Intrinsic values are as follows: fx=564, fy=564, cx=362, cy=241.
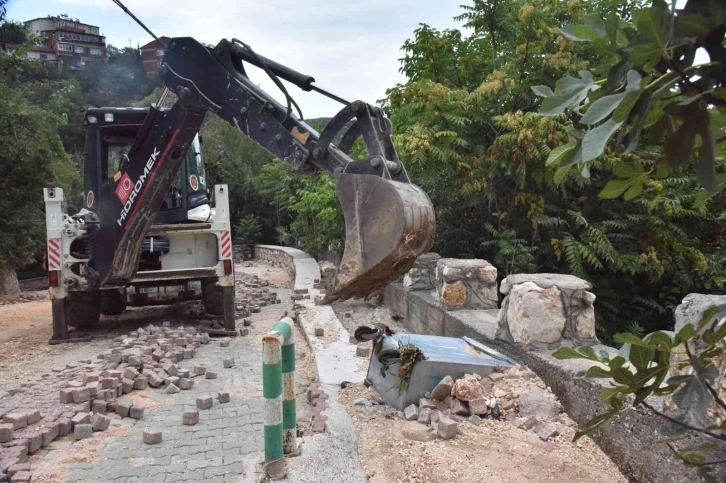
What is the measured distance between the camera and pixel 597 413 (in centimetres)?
337

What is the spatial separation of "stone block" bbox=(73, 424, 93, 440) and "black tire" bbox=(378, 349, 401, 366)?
2179 mm

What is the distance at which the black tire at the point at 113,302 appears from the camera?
28.1 feet

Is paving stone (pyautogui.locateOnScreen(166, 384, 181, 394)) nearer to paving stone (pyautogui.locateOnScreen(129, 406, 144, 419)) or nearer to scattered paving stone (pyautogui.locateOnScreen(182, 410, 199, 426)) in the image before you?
paving stone (pyautogui.locateOnScreen(129, 406, 144, 419))

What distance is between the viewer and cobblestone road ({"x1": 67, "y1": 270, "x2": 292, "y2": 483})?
11.5 feet

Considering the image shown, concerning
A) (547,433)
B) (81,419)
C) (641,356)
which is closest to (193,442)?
(81,419)

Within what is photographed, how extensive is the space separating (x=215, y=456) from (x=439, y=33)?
6.73m

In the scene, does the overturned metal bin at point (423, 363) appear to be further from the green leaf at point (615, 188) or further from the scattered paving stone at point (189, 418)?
the green leaf at point (615, 188)

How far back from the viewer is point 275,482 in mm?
2922

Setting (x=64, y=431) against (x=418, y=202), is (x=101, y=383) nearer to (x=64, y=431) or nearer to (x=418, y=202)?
(x=64, y=431)

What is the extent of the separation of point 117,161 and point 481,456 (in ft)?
20.8

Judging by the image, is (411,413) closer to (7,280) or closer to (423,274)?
(423,274)

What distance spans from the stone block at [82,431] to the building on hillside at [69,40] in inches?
2070

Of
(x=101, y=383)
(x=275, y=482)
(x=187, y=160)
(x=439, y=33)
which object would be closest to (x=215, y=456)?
(x=275, y=482)

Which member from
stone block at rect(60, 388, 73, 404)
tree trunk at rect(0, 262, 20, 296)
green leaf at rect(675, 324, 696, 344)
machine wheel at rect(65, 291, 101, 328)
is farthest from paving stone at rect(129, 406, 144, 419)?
tree trunk at rect(0, 262, 20, 296)
